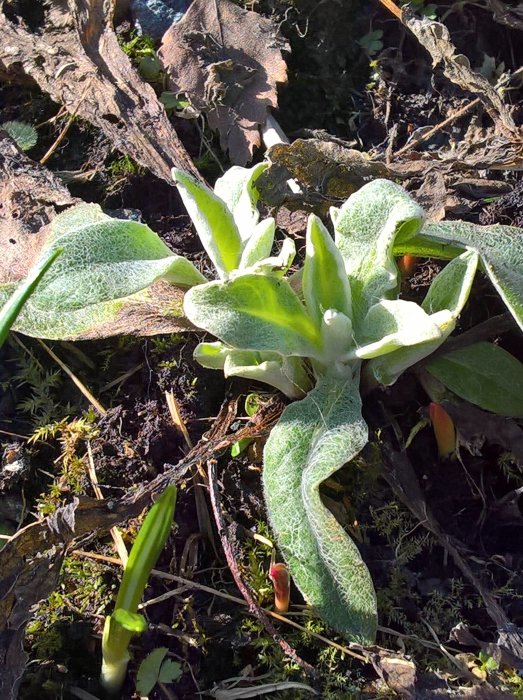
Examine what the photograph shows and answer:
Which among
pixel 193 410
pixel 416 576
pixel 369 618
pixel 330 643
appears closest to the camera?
pixel 369 618

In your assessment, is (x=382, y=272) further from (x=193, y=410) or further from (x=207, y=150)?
(x=207, y=150)

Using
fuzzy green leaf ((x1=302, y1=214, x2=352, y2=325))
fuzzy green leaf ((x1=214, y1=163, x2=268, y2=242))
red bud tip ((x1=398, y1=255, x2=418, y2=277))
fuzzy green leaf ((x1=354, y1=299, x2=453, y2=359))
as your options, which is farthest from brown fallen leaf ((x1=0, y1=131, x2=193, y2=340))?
red bud tip ((x1=398, y1=255, x2=418, y2=277))

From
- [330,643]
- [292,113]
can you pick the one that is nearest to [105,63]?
[292,113]

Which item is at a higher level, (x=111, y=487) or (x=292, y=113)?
(x=292, y=113)

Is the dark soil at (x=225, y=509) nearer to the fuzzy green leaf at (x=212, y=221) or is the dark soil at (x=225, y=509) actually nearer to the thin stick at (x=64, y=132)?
the thin stick at (x=64, y=132)

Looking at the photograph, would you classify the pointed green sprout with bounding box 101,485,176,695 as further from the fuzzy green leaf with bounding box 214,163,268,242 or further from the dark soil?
the fuzzy green leaf with bounding box 214,163,268,242

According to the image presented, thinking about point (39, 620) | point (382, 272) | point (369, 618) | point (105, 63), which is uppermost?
point (105, 63)
